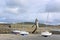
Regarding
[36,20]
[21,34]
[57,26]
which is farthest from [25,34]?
[57,26]

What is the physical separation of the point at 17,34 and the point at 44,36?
534 inches

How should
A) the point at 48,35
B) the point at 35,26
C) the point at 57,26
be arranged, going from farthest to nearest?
1. the point at 57,26
2. the point at 35,26
3. the point at 48,35

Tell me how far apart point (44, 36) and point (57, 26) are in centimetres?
8704

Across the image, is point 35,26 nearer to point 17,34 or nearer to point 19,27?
point 19,27

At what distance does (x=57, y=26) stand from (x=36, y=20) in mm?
60275

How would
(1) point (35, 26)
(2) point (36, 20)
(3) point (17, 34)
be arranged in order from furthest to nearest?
(1) point (35, 26) < (2) point (36, 20) < (3) point (17, 34)

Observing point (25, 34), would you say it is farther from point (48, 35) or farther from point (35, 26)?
point (35, 26)

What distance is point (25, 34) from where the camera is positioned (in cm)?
9431

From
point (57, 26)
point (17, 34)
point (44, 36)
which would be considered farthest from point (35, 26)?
point (57, 26)

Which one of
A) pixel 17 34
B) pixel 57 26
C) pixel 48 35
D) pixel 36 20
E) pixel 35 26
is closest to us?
pixel 48 35

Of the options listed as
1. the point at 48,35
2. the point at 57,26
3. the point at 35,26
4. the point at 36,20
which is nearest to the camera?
the point at 48,35

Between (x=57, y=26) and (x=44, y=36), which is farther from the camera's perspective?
(x=57, y=26)

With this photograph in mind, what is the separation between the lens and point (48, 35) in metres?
90.3

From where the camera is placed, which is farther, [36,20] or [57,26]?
[57,26]
